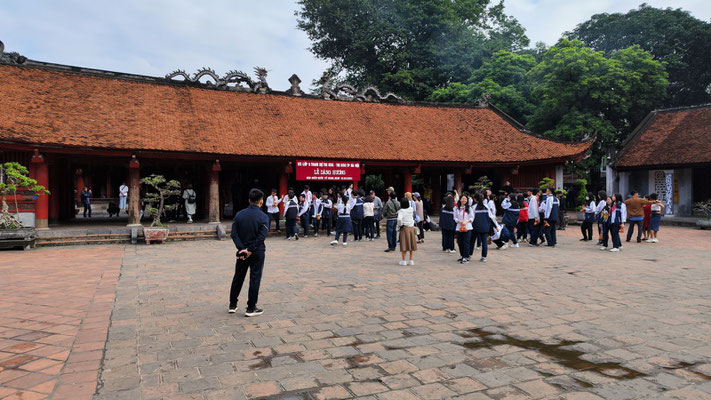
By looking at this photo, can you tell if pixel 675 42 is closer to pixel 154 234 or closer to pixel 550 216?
pixel 550 216

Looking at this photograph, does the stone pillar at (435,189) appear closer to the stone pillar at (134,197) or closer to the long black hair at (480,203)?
the long black hair at (480,203)

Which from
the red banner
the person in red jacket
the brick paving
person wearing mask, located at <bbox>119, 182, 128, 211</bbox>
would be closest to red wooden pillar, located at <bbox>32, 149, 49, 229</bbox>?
the brick paving

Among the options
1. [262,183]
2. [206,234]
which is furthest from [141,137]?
[262,183]

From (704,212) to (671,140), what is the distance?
4.19 meters

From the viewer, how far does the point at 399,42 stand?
36.0 metres

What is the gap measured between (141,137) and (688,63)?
1392 inches

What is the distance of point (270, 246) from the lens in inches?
495

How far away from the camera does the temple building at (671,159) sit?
68.3ft

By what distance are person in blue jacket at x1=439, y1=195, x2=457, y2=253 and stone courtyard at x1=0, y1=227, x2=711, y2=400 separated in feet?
6.55

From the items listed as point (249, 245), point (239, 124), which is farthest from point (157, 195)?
point (249, 245)

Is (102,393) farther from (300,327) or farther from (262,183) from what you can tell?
(262,183)

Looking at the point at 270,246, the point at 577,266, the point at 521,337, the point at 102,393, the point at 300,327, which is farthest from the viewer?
the point at 270,246

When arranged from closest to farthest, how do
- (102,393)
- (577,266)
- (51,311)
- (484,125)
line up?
(102,393) < (51,311) < (577,266) < (484,125)

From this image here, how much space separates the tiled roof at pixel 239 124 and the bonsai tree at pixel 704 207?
5.32 m
